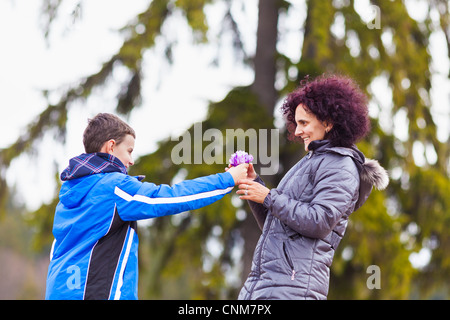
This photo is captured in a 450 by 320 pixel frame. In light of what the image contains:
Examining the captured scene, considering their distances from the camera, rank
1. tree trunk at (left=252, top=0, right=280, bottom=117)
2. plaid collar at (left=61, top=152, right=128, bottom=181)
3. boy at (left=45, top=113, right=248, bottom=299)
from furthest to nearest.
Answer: tree trunk at (left=252, top=0, right=280, bottom=117) → plaid collar at (left=61, top=152, right=128, bottom=181) → boy at (left=45, top=113, right=248, bottom=299)

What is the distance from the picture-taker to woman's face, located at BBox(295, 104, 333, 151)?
2.71 meters

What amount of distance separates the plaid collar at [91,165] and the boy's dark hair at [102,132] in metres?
0.08

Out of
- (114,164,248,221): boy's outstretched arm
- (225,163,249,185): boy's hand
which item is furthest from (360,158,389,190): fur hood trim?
(114,164,248,221): boy's outstretched arm

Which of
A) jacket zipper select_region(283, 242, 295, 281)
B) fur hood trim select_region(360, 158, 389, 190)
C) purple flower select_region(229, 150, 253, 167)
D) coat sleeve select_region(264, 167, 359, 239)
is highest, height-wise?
purple flower select_region(229, 150, 253, 167)

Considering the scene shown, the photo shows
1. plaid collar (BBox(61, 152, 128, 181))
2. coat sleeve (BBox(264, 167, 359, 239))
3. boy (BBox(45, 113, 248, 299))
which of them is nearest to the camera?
coat sleeve (BBox(264, 167, 359, 239))

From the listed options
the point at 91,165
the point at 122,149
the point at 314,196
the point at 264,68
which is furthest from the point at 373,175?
the point at 264,68

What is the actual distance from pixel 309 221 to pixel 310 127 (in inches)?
21.1

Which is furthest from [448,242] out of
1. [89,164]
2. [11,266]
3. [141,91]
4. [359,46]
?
[11,266]

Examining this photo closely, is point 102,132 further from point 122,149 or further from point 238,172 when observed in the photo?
point 238,172

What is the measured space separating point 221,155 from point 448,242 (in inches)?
150

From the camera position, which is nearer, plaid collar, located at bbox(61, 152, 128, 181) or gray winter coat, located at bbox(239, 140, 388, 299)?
gray winter coat, located at bbox(239, 140, 388, 299)

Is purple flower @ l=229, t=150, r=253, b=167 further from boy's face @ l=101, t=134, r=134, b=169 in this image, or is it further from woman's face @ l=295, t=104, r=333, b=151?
boy's face @ l=101, t=134, r=134, b=169

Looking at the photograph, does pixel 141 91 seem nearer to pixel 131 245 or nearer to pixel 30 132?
pixel 30 132

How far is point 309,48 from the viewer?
7164mm
